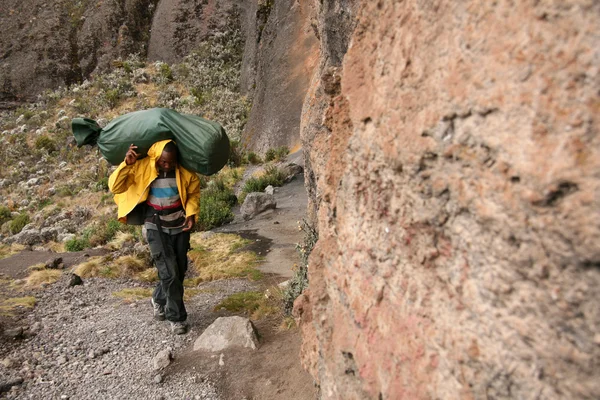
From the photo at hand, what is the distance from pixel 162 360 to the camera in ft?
12.9

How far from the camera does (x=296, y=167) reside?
45.8 ft

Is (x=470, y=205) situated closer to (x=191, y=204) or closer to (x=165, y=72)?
(x=191, y=204)

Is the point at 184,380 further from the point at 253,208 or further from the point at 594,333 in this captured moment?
the point at 253,208

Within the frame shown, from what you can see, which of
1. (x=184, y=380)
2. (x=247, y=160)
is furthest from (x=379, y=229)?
(x=247, y=160)

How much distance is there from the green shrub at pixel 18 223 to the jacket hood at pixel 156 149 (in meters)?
13.0

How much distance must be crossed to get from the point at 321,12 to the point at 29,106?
85.6 ft

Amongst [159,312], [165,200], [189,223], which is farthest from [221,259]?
[165,200]

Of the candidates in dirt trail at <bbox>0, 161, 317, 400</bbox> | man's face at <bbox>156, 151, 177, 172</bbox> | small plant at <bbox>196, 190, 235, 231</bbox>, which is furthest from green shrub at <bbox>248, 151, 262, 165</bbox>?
man's face at <bbox>156, 151, 177, 172</bbox>

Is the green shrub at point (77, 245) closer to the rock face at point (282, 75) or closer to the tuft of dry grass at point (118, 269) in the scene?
the tuft of dry grass at point (118, 269)

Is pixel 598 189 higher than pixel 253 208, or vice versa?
pixel 598 189

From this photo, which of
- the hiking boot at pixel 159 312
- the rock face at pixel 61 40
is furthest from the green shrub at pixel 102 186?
the hiking boot at pixel 159 312

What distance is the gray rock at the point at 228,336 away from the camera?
13.4ft

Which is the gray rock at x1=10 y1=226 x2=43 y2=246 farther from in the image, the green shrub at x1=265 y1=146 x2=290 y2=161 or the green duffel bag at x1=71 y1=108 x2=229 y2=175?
the green duffel bag at x1=71 y1=108 x2=229 y2=175

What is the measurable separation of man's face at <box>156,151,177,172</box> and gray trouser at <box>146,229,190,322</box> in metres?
0.58
